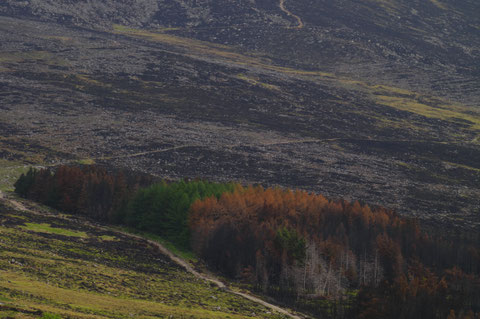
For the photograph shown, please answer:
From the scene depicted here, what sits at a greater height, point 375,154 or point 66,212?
point 375,154

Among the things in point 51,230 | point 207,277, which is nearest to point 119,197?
point 51,230

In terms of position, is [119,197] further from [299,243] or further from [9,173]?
[299,243]

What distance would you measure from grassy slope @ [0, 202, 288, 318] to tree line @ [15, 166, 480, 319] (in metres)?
9.05

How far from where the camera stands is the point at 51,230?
A: 70.0 metres

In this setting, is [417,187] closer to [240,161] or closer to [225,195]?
[240,161]

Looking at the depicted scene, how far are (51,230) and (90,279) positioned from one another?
77.1 feet

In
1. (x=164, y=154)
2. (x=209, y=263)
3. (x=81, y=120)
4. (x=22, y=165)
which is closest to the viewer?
(x=209, y=263)

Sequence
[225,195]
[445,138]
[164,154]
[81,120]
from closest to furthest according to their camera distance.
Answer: [225,195], [164,154], [81,120], [445,138]

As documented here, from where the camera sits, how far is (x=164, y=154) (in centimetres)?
13838

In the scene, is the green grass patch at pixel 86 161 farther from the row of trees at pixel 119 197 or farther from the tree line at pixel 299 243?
the row of trees at pixel 119 197

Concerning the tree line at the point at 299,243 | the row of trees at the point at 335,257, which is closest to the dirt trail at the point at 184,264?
the tree line at the point at 299,243

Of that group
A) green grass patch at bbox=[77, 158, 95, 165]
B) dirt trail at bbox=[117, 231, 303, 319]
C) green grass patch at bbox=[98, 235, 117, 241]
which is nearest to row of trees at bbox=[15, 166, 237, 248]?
dirt trail at bbox=[117, 231, 303, 319]

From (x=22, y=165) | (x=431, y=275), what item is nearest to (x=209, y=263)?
(x=431, y=275)

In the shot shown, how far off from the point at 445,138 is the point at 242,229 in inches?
5240
